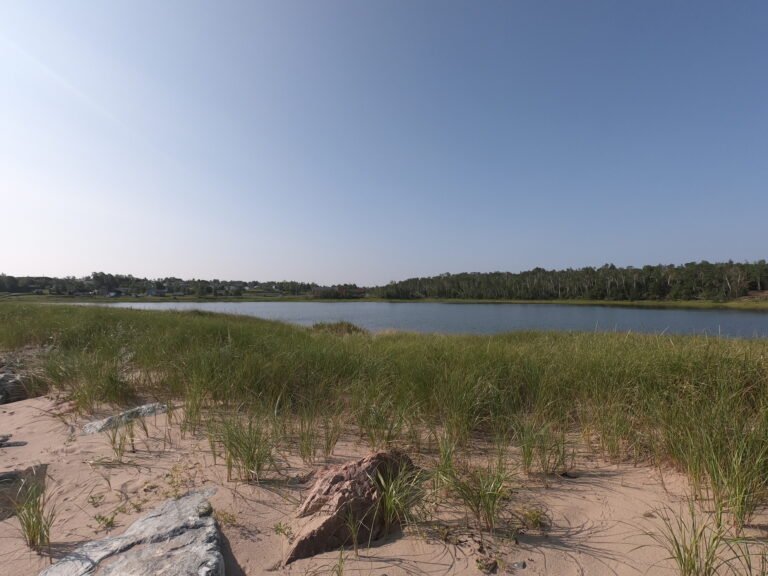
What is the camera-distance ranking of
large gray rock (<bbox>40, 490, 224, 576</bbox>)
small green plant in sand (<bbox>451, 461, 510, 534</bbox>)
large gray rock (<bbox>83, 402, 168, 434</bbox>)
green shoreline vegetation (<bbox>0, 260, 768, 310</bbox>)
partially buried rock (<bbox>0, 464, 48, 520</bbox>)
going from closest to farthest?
large gray rock (<bbox>40, 490, 224, 576</bbox>) < small green plant in sand (<bbox>451, 461, 510, 534</bbox>) < partially buried rock (<bbox>0, 464, 48, 520</bbox>) < large gray rock (<bbox>83, 402, 168, 434</bbox>) < green shoreline vegetation (<bbox>0, 260, 768, 310</bbox>)

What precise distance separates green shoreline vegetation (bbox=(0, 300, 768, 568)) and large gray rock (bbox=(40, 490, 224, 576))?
0.74 metres

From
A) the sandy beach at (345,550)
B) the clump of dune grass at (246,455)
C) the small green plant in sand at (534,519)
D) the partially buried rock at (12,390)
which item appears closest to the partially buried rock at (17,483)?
the sandy beach at (345,550)

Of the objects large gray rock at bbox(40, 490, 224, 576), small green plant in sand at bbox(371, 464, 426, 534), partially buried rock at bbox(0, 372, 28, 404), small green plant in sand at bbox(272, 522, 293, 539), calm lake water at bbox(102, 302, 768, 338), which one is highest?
small green plant in sand at bbox(371, 464, 426, 534)

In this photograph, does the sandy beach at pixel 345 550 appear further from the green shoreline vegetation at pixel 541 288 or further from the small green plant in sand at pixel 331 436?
the green shoreline vegetation at pixel 541 288

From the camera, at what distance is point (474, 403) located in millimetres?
4113

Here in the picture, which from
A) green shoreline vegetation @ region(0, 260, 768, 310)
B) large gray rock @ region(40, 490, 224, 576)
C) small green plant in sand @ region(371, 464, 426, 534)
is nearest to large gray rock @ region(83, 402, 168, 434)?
large gray rock @ region(40, 490, 224, 576)

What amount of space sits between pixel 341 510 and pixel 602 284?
115944 millimetres

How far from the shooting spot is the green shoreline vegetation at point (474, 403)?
2623mm

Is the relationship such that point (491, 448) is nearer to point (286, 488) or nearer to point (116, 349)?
point (286, 488)

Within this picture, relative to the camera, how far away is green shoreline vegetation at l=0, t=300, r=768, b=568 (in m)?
2.62

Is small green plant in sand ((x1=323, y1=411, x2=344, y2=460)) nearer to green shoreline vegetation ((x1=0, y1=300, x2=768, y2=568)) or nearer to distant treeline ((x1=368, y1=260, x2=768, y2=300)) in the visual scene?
green shoreline vegetation ((x1=0, y1=300, x2=768, y2=568))

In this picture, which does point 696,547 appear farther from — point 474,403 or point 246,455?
point 246,455

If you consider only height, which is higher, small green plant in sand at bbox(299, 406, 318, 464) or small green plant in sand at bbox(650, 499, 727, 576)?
small green plant in sand at bbox(650, 499, 727, 576)

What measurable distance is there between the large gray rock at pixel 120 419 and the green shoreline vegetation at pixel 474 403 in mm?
289
